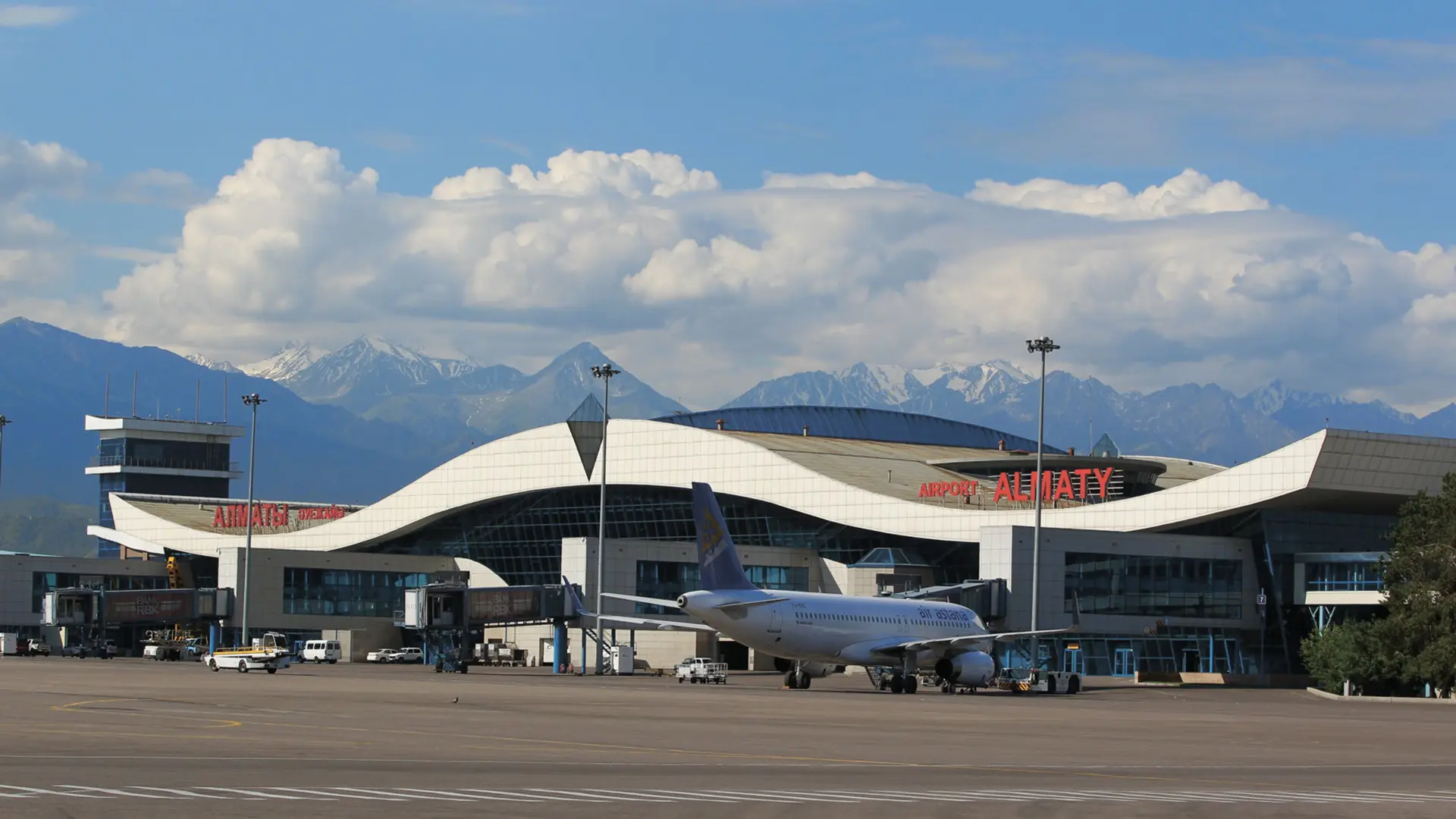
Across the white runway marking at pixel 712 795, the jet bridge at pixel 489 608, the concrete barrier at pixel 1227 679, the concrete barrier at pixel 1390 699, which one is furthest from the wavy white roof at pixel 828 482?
the white runway marking at pixel 712 795

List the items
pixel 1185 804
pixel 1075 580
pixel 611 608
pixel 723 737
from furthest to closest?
pixel 611 608 < pixel 1075 580 < pixel 723 737 < pixel 1185 804

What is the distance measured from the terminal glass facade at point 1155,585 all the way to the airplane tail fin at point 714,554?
33224 mm

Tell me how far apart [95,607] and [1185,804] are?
349 feet

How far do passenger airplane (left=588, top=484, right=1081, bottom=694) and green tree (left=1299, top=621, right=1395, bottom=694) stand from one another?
12.6m

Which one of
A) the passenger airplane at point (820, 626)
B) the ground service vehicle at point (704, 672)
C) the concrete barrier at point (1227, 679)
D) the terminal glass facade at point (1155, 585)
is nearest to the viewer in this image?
the passenger airplane at point (820, 626)

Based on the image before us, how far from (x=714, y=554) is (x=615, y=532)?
58.7 meters

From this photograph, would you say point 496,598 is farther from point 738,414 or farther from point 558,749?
point 558,749

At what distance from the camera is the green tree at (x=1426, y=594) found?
73750 mm

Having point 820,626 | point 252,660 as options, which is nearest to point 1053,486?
point 820,626

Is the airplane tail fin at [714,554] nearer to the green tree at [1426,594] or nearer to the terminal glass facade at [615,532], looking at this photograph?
the green tree at [1426,594]

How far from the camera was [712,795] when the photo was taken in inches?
895

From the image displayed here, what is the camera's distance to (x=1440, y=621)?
74.4 metres

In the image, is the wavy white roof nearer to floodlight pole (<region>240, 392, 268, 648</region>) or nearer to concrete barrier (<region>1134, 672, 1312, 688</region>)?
concrete barrier (<region>1134, 672, 1312, 688</region>)

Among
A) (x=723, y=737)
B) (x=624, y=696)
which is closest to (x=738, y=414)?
(x=624, y=696)
